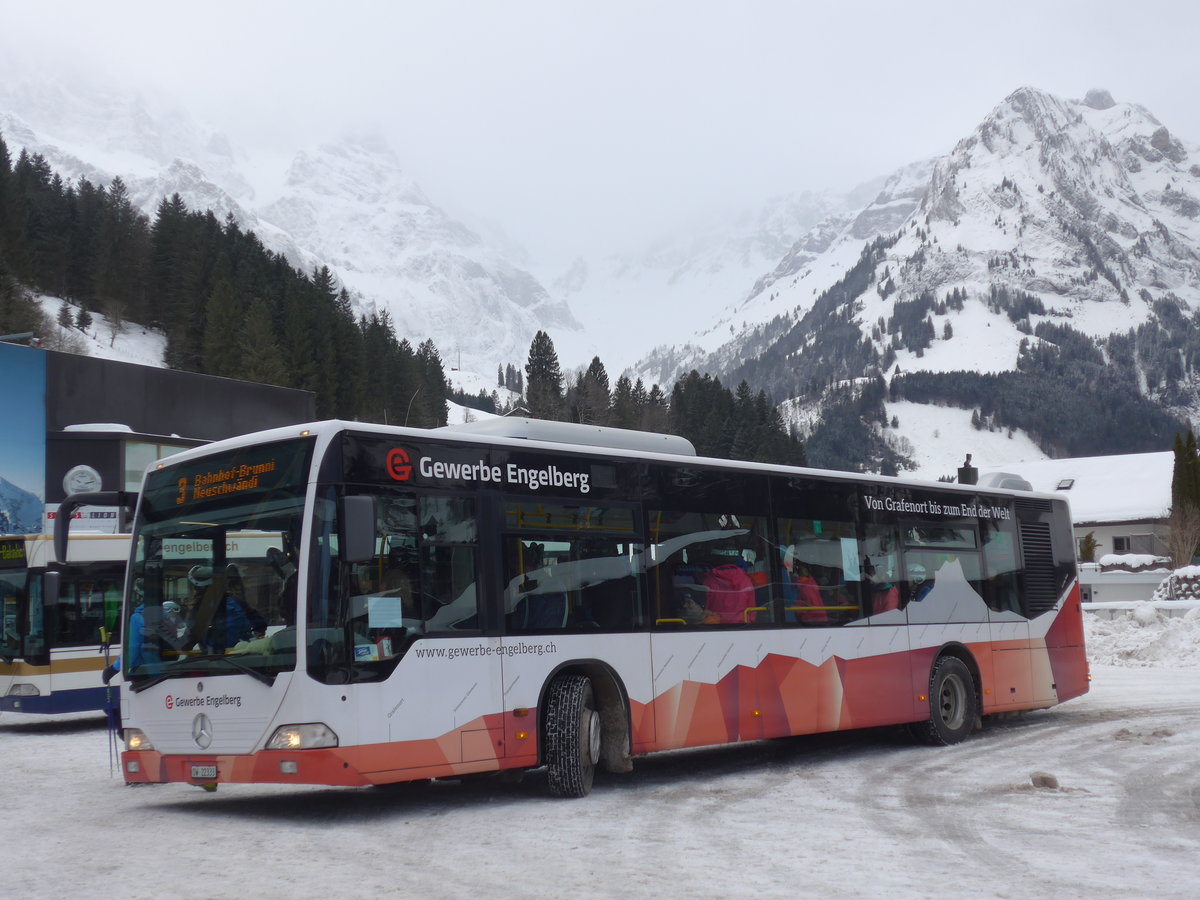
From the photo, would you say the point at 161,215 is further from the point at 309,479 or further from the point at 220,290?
the point at 309,479

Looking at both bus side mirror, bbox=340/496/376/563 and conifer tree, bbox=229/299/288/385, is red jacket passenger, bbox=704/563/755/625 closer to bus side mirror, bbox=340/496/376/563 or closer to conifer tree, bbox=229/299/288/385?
bus side mirror, bbox=340/496/376/563

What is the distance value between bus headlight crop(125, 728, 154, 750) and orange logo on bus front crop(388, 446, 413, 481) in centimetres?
278

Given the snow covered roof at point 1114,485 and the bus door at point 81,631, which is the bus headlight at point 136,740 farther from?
the snow covered roof at point 1114,485

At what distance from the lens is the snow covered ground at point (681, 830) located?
672 cm

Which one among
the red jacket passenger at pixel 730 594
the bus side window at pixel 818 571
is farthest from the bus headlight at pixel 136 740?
the bus side window at pixel 818 571

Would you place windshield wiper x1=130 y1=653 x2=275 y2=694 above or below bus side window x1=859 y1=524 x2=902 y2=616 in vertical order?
below

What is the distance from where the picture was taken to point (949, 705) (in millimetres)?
14195

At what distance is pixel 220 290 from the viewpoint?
8156 centimetres

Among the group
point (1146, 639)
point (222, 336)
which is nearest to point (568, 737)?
point (1146, 639)

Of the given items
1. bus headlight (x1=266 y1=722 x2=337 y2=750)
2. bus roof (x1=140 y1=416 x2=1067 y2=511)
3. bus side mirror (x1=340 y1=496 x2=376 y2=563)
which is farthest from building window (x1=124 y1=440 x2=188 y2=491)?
bus side mirror (x1=340 y1=496 x2=376 y2=563)

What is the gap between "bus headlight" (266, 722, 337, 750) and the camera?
8531 millimetres

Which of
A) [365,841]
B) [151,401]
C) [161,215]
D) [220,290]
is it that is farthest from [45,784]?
[161,215]

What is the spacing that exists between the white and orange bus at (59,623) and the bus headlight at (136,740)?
843cm

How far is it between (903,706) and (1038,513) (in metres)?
4.10
